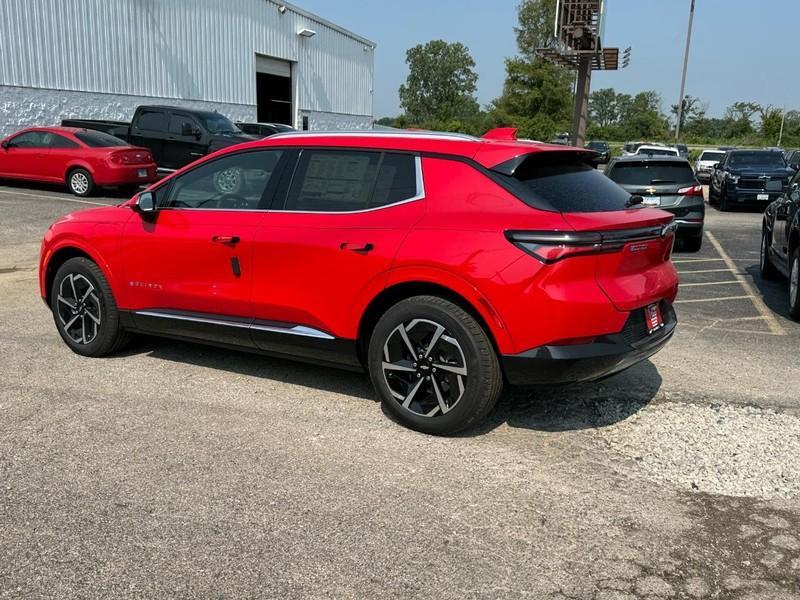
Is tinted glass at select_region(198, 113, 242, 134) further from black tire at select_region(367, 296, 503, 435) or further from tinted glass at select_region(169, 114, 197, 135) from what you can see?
black tire at select_region(367, 296, 503, 435)

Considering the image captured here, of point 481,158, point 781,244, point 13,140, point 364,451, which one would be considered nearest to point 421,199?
point 481,158

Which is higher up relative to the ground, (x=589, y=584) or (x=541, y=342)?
(x=541, y=342)

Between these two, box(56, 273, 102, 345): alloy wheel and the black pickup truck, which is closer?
box(56, 273, 102, 345): alloy wheel

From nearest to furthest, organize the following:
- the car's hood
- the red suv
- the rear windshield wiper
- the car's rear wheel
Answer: the red suv → the rear windshield wiper → the car's rear wheel → the car's hood

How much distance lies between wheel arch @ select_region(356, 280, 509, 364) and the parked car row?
1316 cm

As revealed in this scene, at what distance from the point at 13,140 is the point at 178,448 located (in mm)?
15900

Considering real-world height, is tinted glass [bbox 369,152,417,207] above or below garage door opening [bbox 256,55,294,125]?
below

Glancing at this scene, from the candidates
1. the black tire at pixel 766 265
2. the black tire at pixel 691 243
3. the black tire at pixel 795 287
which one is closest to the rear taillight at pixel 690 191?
the black tire at pixel 691 243

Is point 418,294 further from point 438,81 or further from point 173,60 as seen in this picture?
point 438,81

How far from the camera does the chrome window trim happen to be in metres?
4.52

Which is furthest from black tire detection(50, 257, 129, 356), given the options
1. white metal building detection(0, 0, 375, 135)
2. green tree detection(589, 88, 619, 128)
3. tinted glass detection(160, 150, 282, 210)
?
green tree detection(589, 88, 619, 128)

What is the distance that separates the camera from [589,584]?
9.27ft

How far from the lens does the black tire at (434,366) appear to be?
397cm

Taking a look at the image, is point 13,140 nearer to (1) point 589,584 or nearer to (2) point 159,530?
(2) point 159,530
